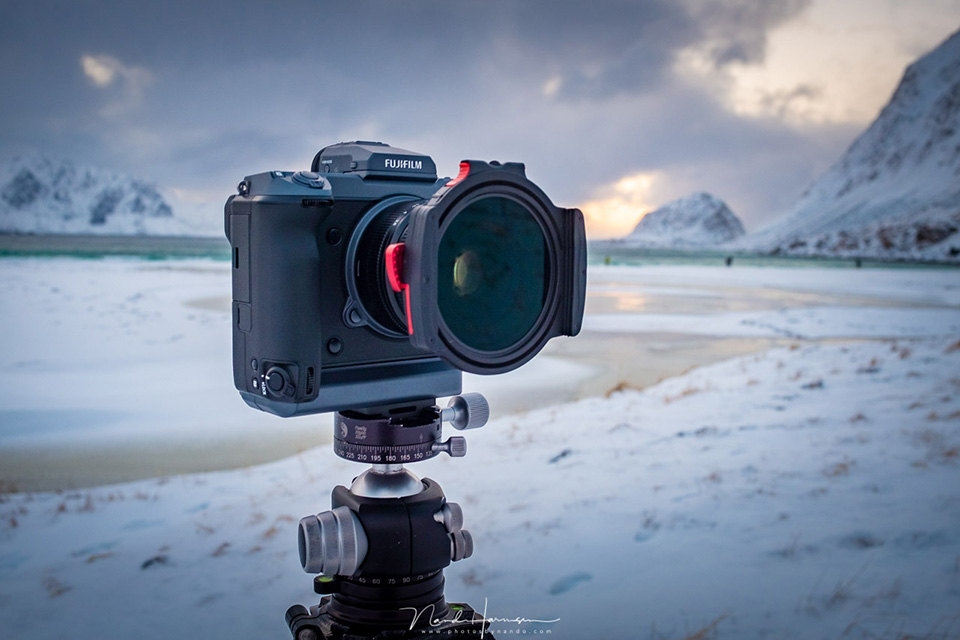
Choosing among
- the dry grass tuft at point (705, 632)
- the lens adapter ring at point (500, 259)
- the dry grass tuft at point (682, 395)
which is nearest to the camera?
the lens adapter ring at point (500, 259)

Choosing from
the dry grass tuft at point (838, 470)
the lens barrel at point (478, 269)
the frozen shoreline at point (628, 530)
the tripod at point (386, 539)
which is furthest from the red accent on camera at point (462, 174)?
the dry grass tuft at point (838, 470)

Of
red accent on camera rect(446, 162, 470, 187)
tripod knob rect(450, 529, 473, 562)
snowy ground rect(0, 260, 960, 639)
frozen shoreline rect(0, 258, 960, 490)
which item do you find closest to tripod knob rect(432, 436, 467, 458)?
tripod knob rect(450, 529, 473, 562)

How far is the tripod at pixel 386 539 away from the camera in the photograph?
1.42 metres

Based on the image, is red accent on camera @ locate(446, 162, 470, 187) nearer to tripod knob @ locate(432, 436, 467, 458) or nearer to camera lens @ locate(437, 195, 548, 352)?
camera lens @ locate(437, 195, 548, 352)

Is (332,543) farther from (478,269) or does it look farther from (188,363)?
(188,363)

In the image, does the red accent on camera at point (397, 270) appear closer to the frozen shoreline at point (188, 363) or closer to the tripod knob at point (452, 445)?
the tripod knob at point (452, 445)

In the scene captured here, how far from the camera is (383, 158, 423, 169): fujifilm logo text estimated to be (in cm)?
152

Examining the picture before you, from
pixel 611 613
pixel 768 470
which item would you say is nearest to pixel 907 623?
pixel 611 613

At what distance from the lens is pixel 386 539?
1438 mm

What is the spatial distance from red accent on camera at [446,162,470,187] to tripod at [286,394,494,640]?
1.63ft

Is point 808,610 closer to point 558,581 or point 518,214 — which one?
point 558,581

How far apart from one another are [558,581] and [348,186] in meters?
1.63

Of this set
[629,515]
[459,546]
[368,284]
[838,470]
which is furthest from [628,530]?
[368,284]

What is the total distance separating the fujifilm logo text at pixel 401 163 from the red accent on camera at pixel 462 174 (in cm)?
32
